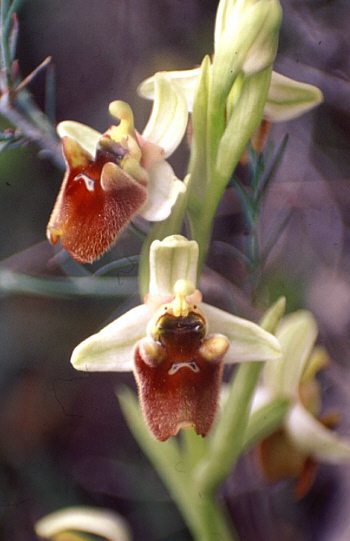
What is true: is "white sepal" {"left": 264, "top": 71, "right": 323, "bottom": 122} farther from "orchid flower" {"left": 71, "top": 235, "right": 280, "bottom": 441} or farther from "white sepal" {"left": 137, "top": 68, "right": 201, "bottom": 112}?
"orchid flower" {"left": 71, "top": 235, "right": 280, "bottom": 441}

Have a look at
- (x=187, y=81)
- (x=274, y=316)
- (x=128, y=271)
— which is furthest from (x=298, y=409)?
(x=187, y=81)

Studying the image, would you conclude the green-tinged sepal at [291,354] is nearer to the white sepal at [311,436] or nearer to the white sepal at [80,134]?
the white sepal at [311,436]

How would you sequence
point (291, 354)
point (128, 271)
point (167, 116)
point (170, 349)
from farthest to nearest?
point (291, 354) → point (128, 271) → point (167, 116) → point (170, 349)

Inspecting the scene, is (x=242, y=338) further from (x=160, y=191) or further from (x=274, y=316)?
(x=160, y=191)

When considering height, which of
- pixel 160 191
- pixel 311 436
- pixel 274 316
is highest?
pixel 160 191

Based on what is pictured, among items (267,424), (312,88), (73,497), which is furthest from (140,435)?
(312,88)

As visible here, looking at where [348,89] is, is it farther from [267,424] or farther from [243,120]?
[267,424]

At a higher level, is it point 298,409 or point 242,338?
point 242,338
